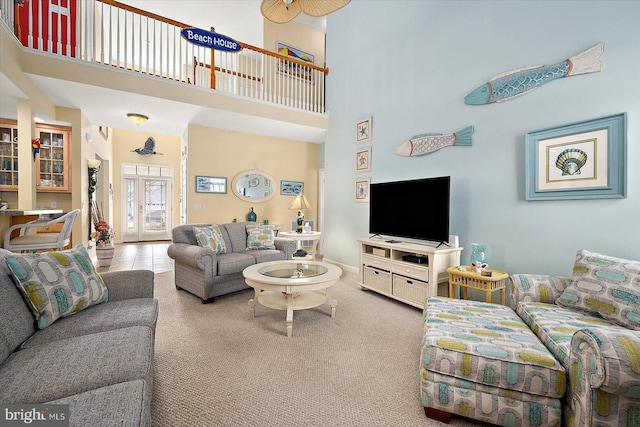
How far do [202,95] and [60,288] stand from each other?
3668 millimetres

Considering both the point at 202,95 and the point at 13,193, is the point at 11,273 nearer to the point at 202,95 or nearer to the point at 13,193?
the point at 202,95

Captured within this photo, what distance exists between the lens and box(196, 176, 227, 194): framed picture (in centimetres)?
546

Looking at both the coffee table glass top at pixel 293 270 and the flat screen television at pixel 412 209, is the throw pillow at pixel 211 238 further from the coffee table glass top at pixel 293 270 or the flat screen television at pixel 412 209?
the flat screen television at pixel 412 209

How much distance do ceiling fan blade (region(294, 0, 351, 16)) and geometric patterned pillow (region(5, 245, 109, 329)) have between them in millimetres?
2698

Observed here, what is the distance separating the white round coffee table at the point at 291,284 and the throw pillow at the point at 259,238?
2.97 ft

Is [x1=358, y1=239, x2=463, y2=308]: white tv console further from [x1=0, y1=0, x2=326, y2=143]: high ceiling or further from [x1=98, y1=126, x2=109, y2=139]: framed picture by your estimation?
[x1=98, y1=126, x2=109, y2=139]: framed picture

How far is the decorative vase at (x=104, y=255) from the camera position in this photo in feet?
16.2

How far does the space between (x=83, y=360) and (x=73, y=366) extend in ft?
0.13

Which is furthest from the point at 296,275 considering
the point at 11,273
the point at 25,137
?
the point at 25,137

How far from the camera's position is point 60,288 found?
1.55m

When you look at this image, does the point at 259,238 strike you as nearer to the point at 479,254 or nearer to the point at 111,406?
the point at 479,254

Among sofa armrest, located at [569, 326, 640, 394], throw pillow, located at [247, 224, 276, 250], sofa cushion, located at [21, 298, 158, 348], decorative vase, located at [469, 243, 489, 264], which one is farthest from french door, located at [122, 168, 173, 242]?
sofa armrest, located at [569, 326, 640, 394]

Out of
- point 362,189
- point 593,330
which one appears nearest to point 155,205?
point 362,189

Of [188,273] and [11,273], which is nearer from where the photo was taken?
[11,273]
